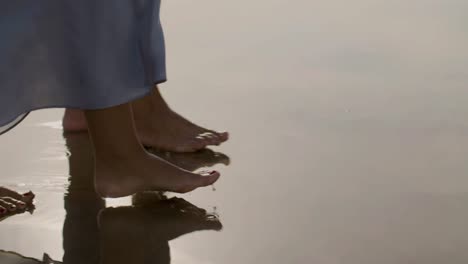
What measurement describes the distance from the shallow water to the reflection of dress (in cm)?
19

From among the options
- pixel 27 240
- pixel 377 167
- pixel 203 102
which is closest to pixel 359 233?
pixel 377 167

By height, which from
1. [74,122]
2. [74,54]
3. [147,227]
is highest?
[74,54]

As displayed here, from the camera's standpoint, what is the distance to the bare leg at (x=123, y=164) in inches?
58.2

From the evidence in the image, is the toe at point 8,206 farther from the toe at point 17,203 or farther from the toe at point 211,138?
the toe at point 211,138

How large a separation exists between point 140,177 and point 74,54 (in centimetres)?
24

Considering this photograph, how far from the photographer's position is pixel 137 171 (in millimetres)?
1510

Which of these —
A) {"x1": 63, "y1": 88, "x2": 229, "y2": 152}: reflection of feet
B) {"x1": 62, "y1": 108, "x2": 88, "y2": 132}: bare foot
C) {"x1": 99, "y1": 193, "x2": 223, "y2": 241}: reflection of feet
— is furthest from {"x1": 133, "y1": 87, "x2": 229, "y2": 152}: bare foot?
{"x1": 99, "y1": 193, "x2": 223, "y2": 241}: reflection of feet

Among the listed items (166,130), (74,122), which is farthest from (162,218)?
(74,122)

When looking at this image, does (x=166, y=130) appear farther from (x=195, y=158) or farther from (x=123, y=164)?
(x=123, y=164)

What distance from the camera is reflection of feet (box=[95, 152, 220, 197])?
1.49 m

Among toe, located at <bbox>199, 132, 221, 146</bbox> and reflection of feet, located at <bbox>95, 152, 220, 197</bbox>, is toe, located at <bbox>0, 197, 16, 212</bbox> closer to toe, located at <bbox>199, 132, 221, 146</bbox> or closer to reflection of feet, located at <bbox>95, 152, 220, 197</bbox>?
reflection of feet, located at <bbox>95, 152, 220, 197</bbox>

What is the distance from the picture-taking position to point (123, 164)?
150 centimetres

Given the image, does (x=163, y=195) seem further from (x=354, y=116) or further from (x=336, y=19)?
(x=336, y=19)

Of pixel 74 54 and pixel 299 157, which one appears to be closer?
pixel 74 54
